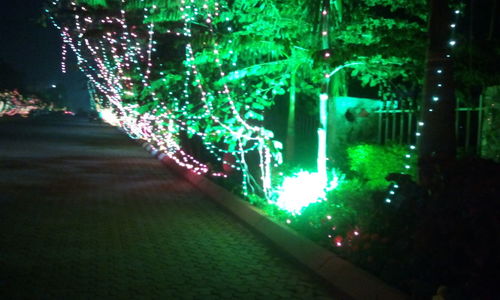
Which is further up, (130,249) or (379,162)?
(379,162)

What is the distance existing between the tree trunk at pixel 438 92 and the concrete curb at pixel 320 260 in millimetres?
1881

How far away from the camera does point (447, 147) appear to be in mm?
7105

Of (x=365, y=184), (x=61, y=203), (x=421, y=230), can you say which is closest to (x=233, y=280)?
(x=421, y=230)

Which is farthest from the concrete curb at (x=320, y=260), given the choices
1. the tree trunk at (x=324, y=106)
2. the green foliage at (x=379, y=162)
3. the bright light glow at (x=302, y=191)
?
the green foliage at (x=379, y=162)

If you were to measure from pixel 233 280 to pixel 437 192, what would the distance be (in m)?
2.54

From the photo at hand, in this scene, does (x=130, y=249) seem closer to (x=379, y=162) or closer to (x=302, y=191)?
(x=302, y=191)

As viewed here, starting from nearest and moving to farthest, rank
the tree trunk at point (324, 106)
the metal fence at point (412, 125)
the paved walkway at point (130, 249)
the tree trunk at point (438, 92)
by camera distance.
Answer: the paved walkway at point (130, 249), the tree trunk at point (438, 92), the metal fence at point (412, 125), the tree trunk at point (324, 106)

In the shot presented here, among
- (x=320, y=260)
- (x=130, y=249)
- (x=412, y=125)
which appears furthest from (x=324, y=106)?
(x=130, y=249)

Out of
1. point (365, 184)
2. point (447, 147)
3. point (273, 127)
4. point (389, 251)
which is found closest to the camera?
point (389, 251)

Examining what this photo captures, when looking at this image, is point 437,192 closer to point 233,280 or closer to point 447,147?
point 447,147

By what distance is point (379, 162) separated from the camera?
892 centimetres

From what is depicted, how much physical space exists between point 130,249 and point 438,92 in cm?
456

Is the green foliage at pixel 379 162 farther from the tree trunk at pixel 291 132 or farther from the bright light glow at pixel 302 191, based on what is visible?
the tree trunk at pixel 291 132

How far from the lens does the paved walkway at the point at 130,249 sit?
606 centimetres
